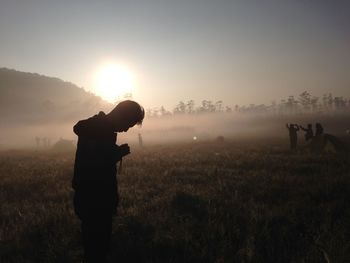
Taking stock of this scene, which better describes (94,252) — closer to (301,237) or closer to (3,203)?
(301,237)

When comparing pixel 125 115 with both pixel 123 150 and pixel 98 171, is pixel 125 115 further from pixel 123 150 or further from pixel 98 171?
pixel 98 171

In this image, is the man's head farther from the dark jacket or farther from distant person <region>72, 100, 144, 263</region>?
the dark jacket

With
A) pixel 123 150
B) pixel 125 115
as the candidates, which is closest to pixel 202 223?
pixel 123 150

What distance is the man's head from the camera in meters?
4.32

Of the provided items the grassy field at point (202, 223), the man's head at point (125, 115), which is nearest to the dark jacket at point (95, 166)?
the man's head at point (125, 115)

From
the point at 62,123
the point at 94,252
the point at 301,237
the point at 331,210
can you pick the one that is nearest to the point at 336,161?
the point at 331,210

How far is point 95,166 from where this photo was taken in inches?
160

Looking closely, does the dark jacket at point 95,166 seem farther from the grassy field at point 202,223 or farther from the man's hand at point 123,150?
the grassy field at point 202,223

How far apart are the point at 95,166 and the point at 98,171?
8cm

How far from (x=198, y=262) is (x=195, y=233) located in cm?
113

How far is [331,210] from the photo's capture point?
7.98 m

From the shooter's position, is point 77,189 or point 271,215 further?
point 271,215

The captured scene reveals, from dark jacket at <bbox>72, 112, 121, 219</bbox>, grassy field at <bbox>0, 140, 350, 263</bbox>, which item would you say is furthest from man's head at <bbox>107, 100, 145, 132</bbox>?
grassy field at <bbox>0, 140, 350, 263</bbox>

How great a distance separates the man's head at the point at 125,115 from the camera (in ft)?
14.2
